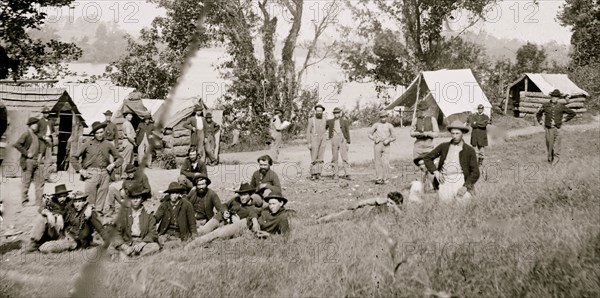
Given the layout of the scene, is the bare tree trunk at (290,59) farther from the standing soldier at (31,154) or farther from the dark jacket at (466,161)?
the dark jacket at (466,161)

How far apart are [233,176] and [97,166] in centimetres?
566

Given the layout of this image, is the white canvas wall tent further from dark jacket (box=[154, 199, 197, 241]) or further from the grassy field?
dark jacket (box=[154, 199, 197, 241])

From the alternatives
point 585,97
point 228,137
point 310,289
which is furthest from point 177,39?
point 310,289

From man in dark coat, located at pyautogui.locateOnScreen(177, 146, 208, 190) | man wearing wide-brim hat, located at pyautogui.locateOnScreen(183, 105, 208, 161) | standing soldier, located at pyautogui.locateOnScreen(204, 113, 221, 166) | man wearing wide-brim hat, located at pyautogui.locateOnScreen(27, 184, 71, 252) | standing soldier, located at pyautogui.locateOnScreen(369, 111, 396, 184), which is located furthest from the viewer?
standing soldier, located at pyautogui.locateOnScreen(204, 113, 221, 166)

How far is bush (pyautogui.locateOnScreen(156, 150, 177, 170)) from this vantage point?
17500 millimetres

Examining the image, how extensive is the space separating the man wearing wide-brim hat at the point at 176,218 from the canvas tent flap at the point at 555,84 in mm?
27161

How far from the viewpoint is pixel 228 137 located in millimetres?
26359

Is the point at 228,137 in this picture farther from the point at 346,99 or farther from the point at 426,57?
the point at 346,99

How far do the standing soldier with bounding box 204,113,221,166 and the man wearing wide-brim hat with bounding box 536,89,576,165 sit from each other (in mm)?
8403

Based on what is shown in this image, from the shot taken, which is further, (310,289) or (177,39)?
(177,39)

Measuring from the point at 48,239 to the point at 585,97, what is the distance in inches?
1227

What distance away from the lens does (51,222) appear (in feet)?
27.2

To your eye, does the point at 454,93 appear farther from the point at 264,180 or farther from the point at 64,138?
the point at 264,180

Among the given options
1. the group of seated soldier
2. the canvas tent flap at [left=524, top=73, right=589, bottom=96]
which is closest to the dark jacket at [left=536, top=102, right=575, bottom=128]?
the group of seated soldier
